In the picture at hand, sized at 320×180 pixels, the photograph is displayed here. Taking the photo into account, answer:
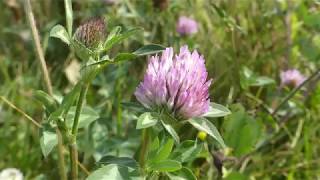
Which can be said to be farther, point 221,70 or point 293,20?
point 293,20

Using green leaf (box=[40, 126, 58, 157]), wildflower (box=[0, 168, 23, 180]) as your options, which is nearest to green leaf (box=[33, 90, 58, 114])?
green leaf (box=[40, 126, 58, 157])

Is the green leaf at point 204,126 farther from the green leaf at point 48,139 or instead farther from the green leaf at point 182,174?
the green leaf at point 48,139

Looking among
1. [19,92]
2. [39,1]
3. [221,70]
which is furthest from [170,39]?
[39,1]

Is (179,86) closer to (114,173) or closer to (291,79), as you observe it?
(114,173)

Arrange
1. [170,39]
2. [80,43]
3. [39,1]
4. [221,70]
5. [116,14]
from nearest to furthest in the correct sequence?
[80,43] → [221,70] → [170,39] → [116,14] → [39,1]

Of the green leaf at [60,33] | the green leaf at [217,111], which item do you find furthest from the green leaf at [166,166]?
the green leaf at [60,33]

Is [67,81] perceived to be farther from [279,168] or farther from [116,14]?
[279,168]

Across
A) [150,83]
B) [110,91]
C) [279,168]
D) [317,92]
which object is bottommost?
[279,168]

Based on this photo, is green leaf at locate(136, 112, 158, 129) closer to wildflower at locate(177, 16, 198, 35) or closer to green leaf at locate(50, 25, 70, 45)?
green leaf at locate(50, 25, 70, 45)
